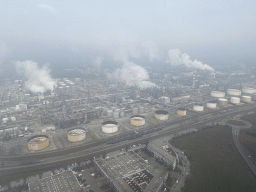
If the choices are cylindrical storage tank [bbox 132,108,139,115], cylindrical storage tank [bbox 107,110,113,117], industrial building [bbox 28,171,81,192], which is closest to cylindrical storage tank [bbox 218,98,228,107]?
cylindrical storage tank [bbox 132,108,139,115]

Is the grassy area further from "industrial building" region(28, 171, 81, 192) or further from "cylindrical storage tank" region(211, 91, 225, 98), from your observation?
"cylindrical storage tank" region(211, 91, 225, 98)

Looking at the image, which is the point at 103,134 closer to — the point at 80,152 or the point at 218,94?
the point at 80,152

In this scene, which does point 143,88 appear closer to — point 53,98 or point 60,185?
point 53,98

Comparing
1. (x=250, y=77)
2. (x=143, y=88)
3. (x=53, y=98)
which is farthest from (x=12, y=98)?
(x=250, y=77)

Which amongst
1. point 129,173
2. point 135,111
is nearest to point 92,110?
point 135,111

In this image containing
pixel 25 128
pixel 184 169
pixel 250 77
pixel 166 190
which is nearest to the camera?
pixel 166 190
